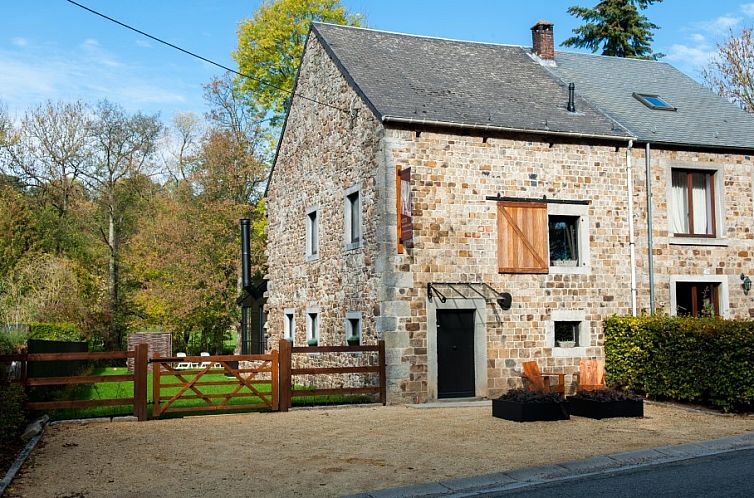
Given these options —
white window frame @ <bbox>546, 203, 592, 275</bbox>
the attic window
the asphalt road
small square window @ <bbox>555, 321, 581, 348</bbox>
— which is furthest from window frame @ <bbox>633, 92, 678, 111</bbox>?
the asphalt road

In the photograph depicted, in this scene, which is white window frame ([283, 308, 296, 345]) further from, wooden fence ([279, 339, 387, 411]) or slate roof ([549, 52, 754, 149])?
slate roof ([549, 52, 754, 149])

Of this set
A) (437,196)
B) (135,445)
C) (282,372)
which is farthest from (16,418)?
(437,196)

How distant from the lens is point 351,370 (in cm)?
1366

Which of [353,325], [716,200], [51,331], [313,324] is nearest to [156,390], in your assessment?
[353,325]

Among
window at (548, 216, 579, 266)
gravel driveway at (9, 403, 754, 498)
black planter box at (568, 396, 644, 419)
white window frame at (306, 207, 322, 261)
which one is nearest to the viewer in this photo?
gravel driveway at (9, 403, 754, 498)

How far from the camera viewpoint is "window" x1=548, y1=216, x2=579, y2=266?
1609cm

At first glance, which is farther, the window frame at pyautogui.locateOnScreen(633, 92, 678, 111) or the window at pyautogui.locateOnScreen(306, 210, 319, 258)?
the window at pyautogui.locateOnScreen(306, 210, 319, 258)

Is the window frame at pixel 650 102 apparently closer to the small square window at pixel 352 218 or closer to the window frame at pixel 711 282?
the window frame at pixel 711 282

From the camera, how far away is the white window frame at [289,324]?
20066mm

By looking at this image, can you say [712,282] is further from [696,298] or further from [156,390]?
[156,390]

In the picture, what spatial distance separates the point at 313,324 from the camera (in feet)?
61.9

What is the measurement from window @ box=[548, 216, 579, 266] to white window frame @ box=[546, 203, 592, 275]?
104mm

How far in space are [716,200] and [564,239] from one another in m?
4.10

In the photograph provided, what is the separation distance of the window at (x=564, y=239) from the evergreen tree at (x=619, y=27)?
63.1 feet
